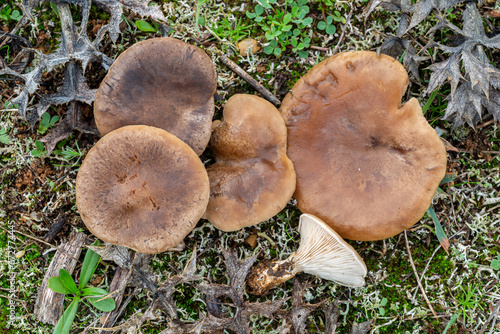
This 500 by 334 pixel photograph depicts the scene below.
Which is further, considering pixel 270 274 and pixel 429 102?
pixel 429 102

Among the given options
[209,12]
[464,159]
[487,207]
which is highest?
[209,12]

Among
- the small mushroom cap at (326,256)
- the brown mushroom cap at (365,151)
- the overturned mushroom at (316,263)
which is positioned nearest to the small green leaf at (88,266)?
the overturned mushroom at (316,263)

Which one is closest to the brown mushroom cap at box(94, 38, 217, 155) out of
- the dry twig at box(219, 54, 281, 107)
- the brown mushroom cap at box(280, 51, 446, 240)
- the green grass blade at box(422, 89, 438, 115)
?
the dry twig at box(219, 54, 281, 107)

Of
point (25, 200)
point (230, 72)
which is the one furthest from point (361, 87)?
point (25, 200)

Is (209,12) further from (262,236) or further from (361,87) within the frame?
(262,236)

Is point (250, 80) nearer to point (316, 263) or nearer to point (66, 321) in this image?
point (316, 263)

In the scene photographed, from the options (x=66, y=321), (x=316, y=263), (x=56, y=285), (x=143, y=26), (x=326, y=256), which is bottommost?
(x=66, y=321)

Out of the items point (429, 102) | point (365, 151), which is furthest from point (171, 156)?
point (429, 102)
